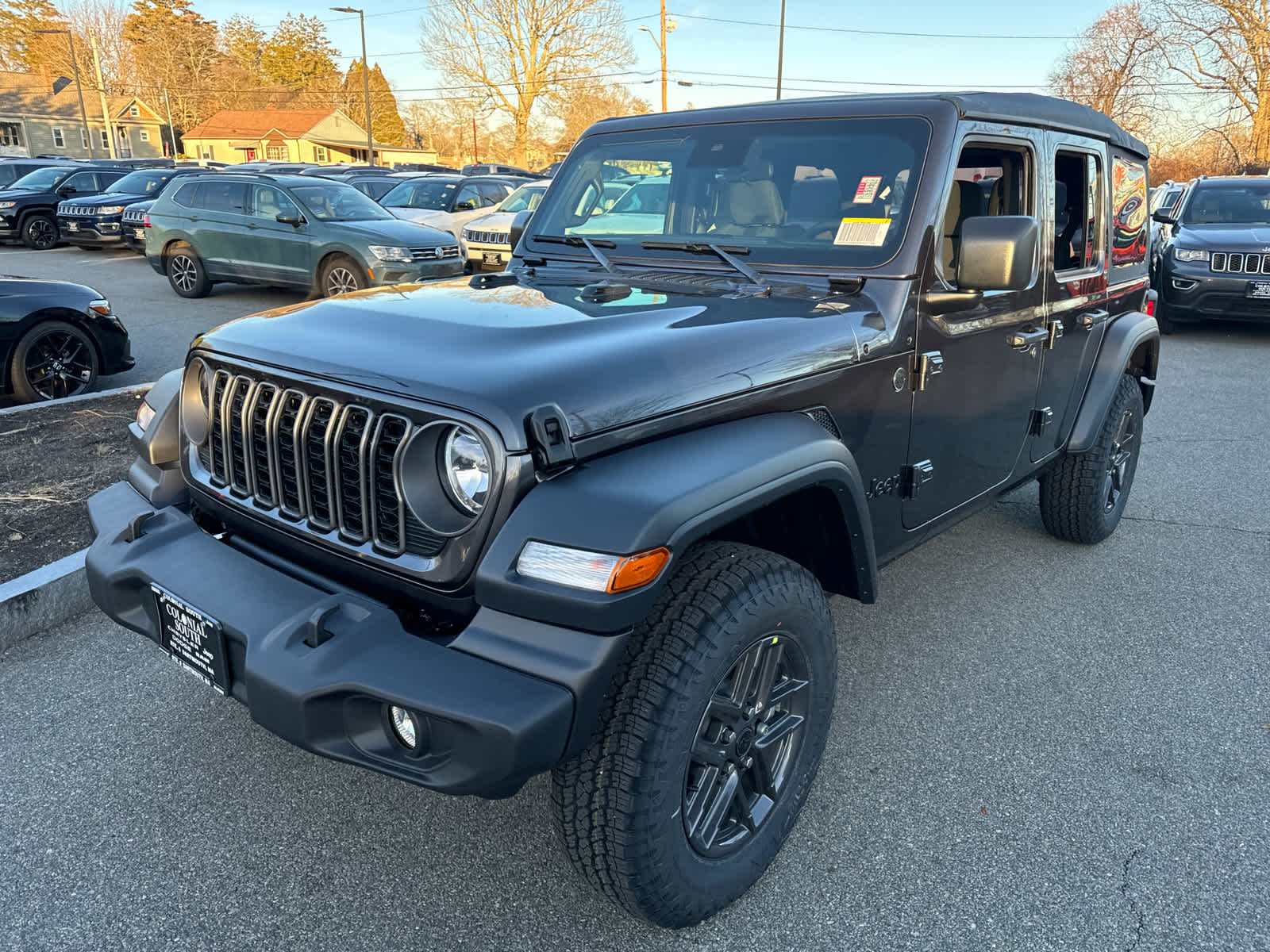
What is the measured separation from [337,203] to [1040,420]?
10260mm

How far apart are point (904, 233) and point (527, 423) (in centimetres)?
153

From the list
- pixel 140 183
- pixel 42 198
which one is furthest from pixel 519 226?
pixel 42 198

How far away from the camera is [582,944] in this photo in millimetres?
2176

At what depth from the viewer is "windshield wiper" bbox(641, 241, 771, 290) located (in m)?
2.92

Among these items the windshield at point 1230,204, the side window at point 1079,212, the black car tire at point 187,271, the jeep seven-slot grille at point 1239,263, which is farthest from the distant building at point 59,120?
the side window at point 1079,212

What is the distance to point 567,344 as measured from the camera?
2.17 metres

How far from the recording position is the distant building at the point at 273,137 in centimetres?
7138

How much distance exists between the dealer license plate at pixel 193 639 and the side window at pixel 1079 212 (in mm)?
3392

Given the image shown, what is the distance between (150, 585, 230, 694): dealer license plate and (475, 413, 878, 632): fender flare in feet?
2.22

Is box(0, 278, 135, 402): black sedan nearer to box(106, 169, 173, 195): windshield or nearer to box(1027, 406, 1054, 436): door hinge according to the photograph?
box(1027, 406, 1054, 436): door hinge

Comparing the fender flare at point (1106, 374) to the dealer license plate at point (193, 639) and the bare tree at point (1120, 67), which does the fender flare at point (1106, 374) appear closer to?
the dealer license plate at point (193, 639)

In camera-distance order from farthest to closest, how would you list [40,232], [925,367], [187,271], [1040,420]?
[40,232] → [187,271] → [1040,420] → [925,367]

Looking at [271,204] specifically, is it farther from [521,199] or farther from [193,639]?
[193,639]

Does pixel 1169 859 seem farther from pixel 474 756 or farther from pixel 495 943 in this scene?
pixel 474 756
